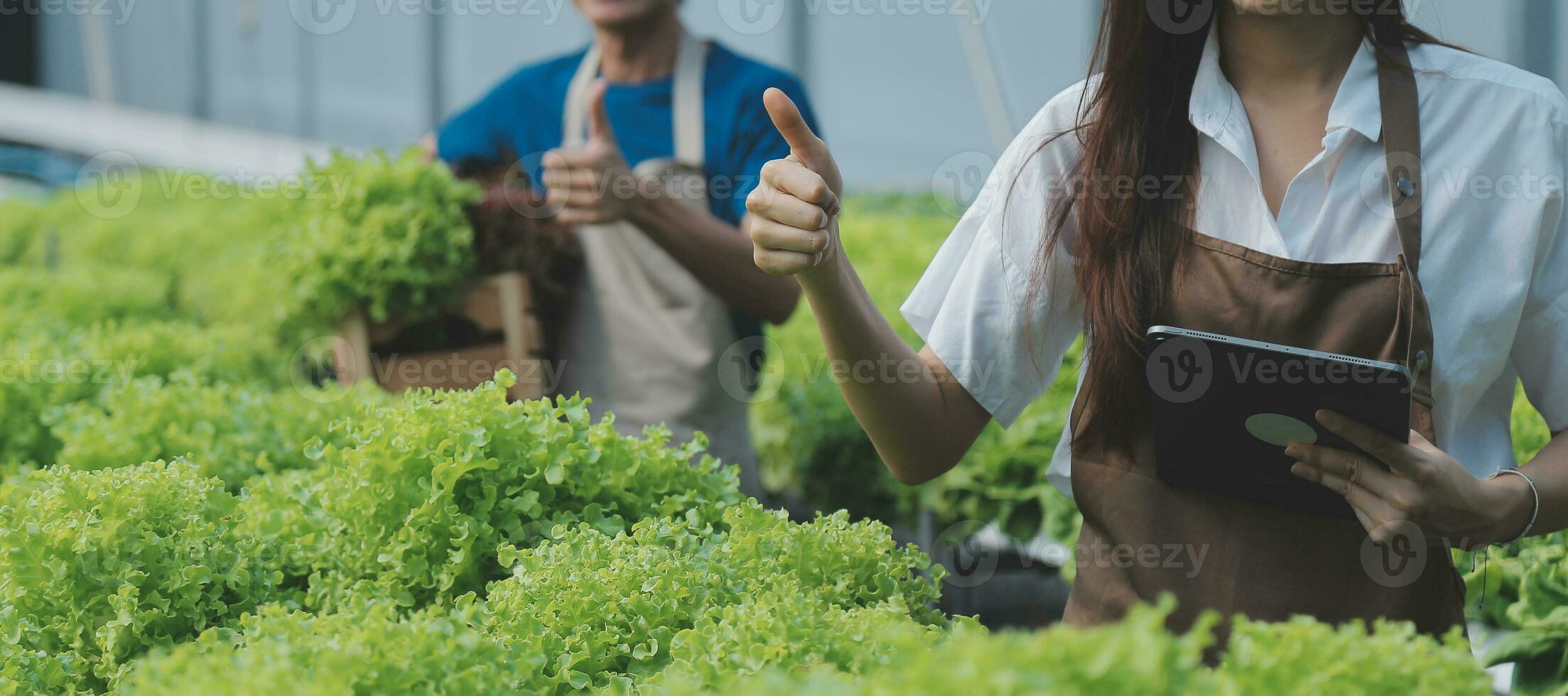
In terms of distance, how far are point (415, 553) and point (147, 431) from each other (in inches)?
39.7

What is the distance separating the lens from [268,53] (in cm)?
1617

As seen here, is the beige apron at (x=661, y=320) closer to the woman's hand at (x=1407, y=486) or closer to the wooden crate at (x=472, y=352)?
the wooden crate at (x=472, y=352)

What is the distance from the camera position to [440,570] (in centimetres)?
190

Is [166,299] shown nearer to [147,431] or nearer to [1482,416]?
[147,431]

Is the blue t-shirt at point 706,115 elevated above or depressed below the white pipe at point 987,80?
below

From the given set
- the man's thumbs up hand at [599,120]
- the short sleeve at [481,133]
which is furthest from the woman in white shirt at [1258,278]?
the short sleeve at [481,133]

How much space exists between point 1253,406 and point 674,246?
1.81 meters

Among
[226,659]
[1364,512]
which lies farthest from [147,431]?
[1364,512]

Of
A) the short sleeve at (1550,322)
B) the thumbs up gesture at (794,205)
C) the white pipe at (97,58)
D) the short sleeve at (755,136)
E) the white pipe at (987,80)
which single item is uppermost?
the white pipe at (97,58)

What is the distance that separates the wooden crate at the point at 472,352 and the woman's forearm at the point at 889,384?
1.65 metres

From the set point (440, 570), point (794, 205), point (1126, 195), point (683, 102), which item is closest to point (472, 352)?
point (683, 102)

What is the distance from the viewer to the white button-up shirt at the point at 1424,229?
1.74 m

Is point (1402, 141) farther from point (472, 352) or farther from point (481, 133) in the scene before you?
point (481, 133)

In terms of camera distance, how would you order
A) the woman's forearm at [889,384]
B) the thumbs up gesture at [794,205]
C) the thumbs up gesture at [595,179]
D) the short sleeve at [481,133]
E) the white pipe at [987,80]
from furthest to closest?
the white pipe at [987,80], the short sleeve at [481,133], the thumbs up gesture at [595,179], the woman's forearm at [889,384], the thumbs up gesture at [794,205]
